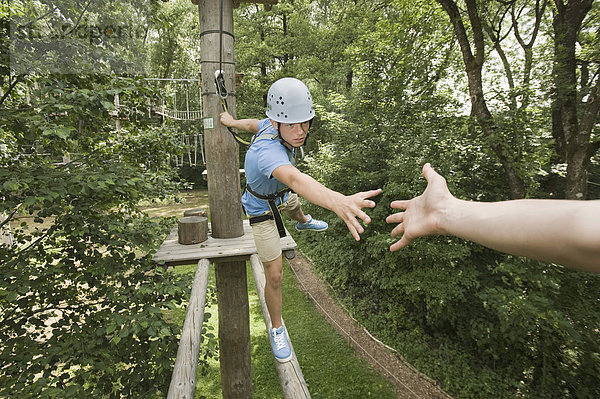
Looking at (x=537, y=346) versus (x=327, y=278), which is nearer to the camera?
(x=537, y=346)

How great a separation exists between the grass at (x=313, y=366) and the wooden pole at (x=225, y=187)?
1226mm

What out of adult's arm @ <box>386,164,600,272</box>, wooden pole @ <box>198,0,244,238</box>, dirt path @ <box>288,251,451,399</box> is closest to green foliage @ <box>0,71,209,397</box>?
wooden pole @ <box>198,0,244,238</box>

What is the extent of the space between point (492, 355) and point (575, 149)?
142 inches

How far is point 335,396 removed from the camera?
5.07 meters

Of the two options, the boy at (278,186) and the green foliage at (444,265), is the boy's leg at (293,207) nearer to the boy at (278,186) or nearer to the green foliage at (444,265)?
the boy at (278,186)

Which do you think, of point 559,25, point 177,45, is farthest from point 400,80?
point 177,45

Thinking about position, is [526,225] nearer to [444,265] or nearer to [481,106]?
[444,265]

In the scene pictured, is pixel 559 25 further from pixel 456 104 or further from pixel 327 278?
pixel 327 278

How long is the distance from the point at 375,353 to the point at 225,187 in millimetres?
4762

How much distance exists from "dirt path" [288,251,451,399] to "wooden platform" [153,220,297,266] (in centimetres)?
396

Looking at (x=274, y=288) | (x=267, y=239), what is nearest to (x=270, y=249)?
(x=267, y=239)

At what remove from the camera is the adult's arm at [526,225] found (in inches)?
29.0

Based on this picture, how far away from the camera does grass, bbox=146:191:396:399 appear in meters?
5.17

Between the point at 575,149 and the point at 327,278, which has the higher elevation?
the point at 575,149
